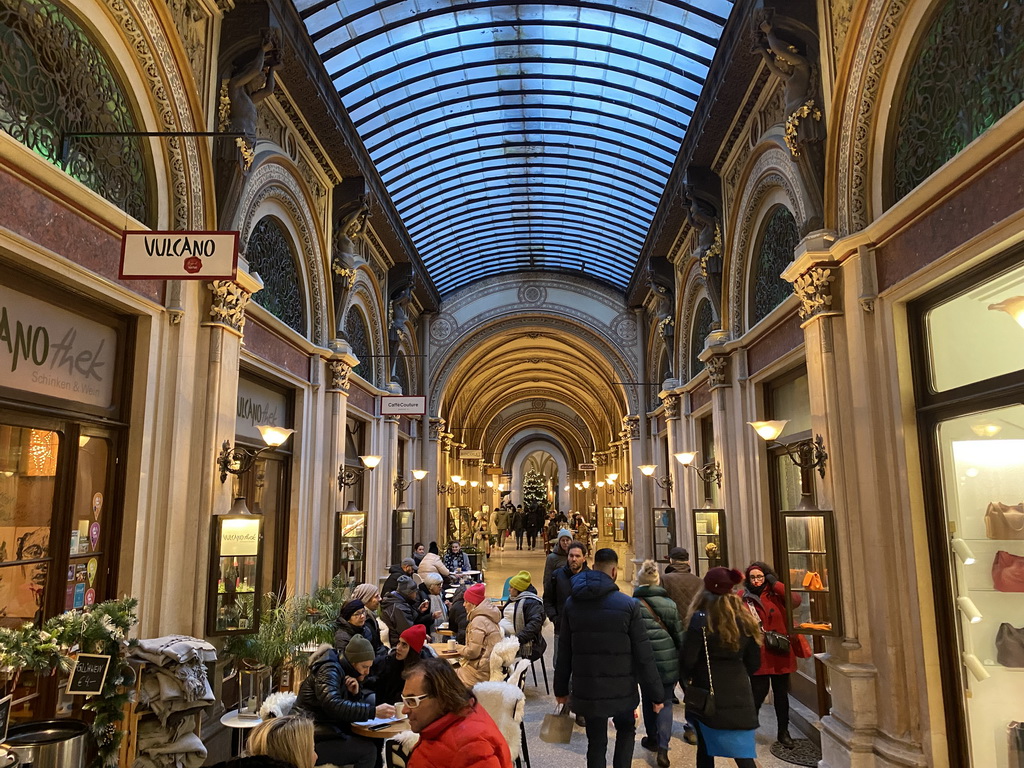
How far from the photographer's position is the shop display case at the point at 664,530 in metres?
11.9

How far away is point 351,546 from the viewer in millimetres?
10453

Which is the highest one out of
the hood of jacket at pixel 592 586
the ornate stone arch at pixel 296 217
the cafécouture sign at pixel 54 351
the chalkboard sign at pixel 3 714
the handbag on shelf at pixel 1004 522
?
the ornate stone arch at pixel 296 217

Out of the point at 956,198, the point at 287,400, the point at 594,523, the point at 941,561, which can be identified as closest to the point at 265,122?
the point at 287,400

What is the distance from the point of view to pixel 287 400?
885cm

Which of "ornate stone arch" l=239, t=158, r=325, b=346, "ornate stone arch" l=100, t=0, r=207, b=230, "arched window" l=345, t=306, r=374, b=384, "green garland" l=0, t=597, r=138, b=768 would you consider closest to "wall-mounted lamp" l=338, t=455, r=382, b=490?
"arched window" l=345, t=306, r=374, b=384

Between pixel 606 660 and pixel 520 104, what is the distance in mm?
9410

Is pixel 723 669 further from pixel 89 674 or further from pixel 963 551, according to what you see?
pixel 89 674

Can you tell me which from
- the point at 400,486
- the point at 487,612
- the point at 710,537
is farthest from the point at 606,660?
the point at 400,486

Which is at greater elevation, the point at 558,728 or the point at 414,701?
the point at 414,701

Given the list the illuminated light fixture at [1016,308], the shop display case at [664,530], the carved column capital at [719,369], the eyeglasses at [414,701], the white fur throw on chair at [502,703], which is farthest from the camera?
the shop display case at [664,530]

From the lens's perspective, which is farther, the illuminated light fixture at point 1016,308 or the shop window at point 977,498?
the shop window at point 977,498

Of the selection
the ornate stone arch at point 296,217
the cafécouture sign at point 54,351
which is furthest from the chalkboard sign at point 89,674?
the ornate stone arch at point 296,217

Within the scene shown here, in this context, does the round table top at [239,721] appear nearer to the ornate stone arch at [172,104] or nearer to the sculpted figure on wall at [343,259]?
the ornate stone arch at [172,104]

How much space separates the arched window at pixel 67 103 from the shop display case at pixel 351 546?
572 cm
